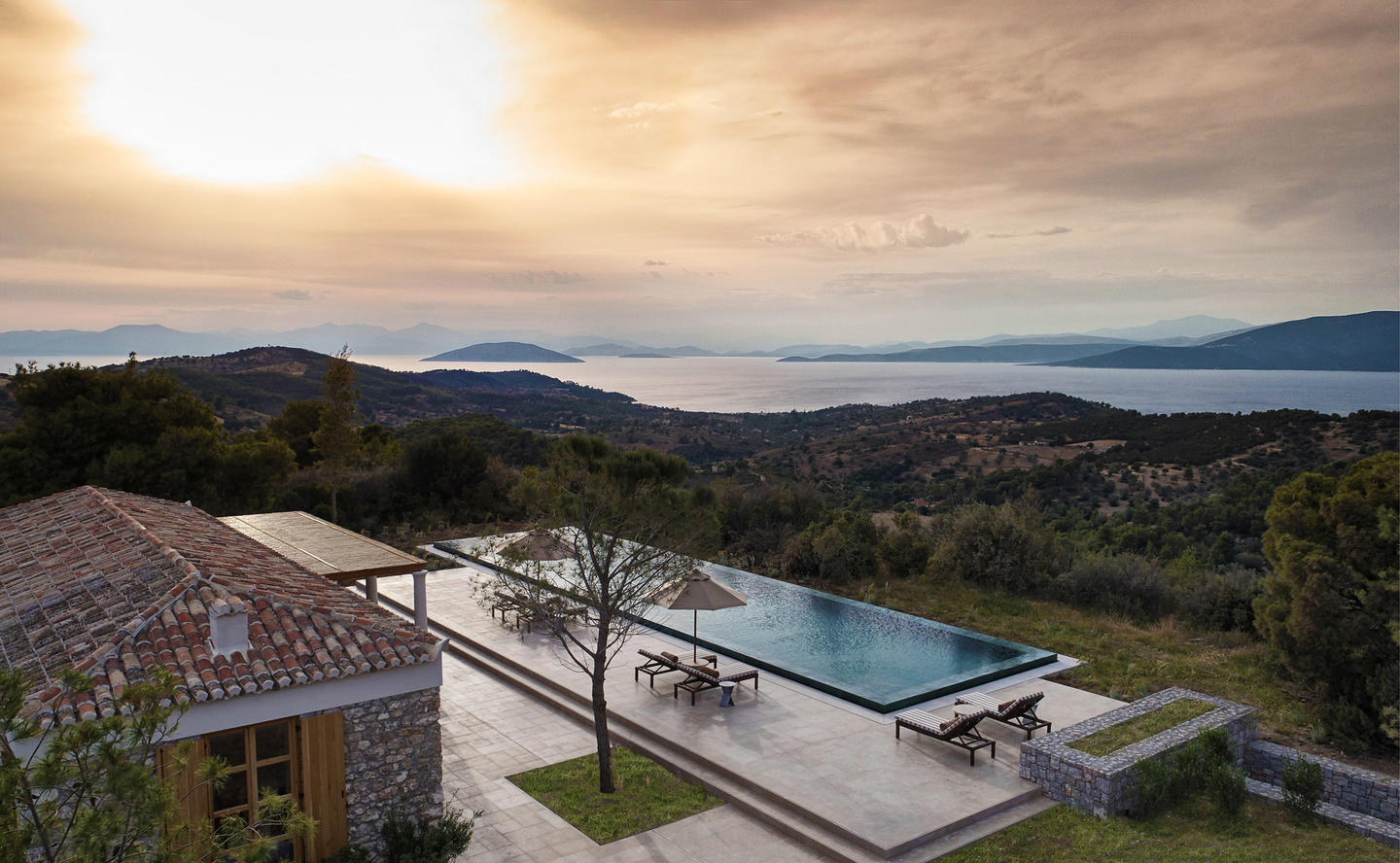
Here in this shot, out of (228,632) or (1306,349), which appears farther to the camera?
(1306,349)

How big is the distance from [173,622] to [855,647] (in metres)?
10.0

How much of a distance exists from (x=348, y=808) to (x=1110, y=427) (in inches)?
1888

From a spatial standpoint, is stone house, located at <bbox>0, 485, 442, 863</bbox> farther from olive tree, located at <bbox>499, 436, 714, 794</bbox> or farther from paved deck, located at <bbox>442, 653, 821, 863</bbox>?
olive tree, located at <bbox>499, 436, 714, 794</bbox>

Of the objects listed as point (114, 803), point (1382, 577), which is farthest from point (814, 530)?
point (114, 803)

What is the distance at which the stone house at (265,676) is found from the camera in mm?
6633

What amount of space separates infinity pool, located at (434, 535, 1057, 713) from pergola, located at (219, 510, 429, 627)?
124 centimetres

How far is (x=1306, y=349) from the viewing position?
12900cm

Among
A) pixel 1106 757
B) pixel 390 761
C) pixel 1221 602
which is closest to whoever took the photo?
pixel 390 761

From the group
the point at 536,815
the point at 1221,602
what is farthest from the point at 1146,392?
the point at 536,815

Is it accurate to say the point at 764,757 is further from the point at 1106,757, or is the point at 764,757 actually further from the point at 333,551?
the point at 333,551

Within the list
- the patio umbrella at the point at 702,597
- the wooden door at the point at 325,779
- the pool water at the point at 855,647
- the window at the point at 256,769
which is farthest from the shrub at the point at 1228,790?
the window at the point at 256,769

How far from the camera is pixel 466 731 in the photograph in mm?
10805

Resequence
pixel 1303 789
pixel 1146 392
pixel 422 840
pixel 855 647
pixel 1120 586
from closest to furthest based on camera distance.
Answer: pixel 422 840 → pixel 1303 789 → pixel 855 647 → pixel 1120 586 → pixel 1146 392

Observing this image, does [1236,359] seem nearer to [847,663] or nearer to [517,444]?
[517,444]
